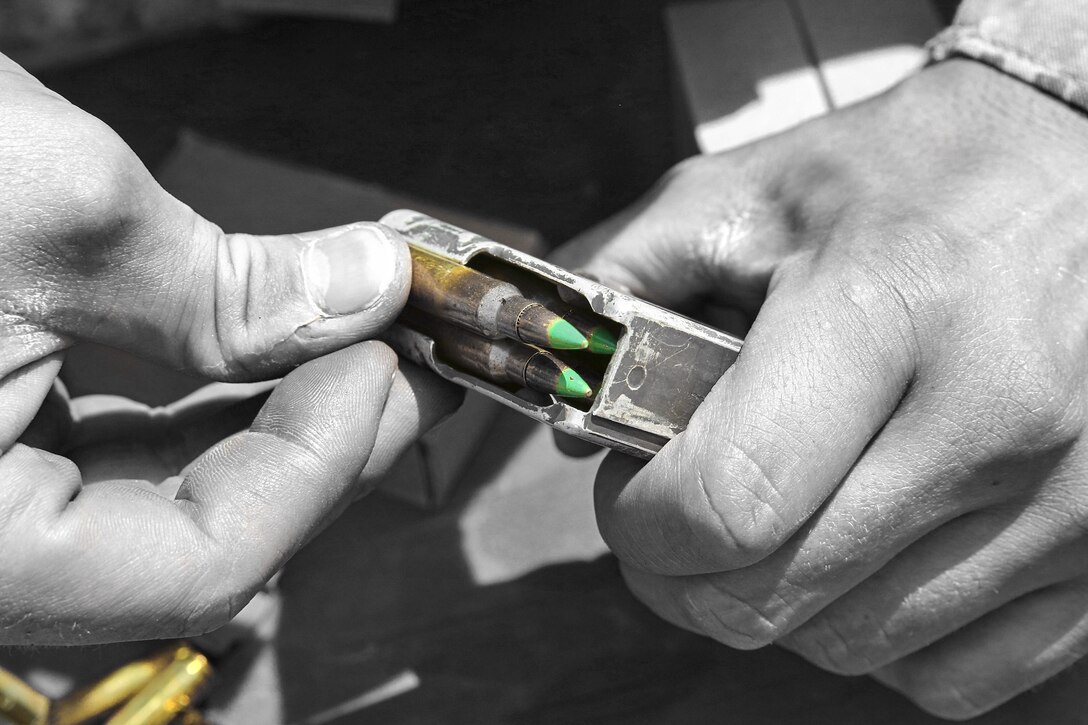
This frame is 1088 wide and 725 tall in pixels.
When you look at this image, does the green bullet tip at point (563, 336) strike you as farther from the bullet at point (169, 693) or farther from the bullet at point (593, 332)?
the bullet at point (169, 693)

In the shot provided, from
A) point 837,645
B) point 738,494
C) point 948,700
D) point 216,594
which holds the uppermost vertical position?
point 216,594

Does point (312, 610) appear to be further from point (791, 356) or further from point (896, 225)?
point (896, 225)

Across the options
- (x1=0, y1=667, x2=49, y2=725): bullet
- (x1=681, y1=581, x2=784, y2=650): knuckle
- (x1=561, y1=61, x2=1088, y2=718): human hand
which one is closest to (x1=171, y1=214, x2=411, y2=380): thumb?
(x1=561, y1=61, x2=1088, y2=718): human hand

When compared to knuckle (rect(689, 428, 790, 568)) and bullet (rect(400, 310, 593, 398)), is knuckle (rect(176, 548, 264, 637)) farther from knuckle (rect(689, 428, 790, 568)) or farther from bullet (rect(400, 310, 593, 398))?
knuckle (rect(689, 428, 790, 568))

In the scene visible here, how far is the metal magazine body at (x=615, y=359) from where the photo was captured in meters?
1.16

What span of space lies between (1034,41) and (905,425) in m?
0.76

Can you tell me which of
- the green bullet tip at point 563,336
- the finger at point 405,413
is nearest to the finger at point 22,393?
the finger at point 405,413

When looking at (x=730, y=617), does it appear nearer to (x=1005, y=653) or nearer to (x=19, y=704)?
(x=1005, y=653)

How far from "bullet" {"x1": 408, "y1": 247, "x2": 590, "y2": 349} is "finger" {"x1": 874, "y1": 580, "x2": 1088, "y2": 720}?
0.87 metres

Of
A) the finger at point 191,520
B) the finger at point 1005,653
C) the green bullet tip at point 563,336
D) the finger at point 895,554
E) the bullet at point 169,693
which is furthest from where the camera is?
the bullet at point 169,693

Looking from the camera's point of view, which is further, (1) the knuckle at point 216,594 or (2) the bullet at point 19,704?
(2) the bullet at point 19,704

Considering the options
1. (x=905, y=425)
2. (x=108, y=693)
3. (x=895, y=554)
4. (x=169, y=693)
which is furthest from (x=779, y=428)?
(x=108, y=693)

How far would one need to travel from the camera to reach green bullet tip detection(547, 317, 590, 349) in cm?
113

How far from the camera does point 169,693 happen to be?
5.24 feet
